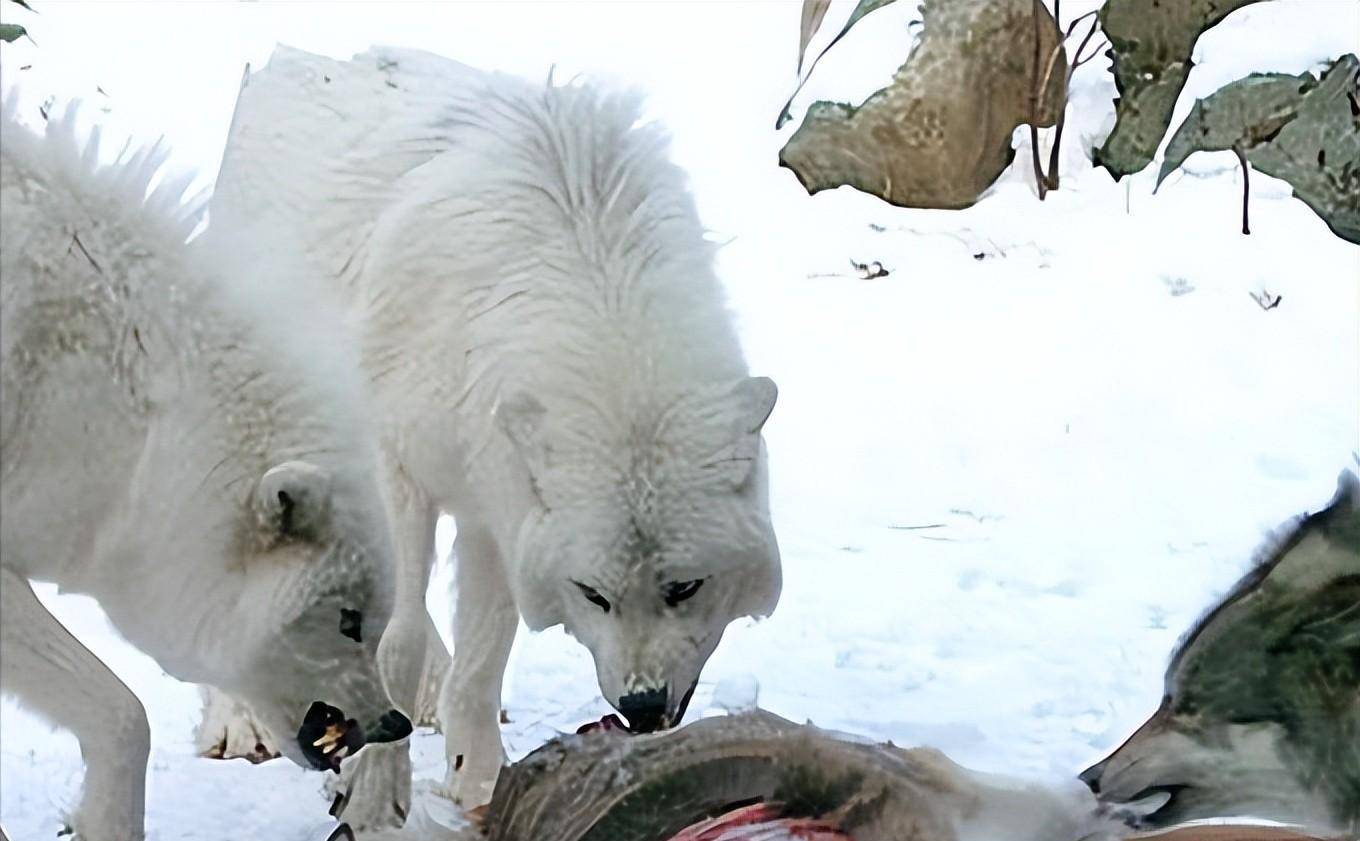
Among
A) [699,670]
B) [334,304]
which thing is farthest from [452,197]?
[699,670]

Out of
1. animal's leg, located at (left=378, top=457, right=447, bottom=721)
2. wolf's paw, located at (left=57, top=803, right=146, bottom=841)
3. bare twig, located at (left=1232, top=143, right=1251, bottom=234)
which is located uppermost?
bare twig, located at (left=1232, top=143, right=1251, bottom=234)

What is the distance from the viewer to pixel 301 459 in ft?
4.08

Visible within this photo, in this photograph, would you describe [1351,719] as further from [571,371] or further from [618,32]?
[618,32]

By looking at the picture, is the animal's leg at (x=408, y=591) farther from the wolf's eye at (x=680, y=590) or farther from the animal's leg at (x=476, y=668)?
the wolf's eye at (x=680, y=590)

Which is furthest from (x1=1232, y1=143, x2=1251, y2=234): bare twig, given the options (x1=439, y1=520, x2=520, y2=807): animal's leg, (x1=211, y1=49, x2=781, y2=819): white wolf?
(x1=439, y1=520, x2=520, y2=807): animal's leg

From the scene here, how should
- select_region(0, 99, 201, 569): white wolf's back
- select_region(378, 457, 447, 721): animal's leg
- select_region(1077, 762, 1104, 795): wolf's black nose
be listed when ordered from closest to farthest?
select_region(0, 99, 201, 569): white wolf's back < select_region(378, 457, 447, 721): animal's leg < select_region(1077, 762, 1104, 795): wolf's black nose

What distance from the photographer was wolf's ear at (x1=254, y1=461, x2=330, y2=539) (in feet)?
4.00

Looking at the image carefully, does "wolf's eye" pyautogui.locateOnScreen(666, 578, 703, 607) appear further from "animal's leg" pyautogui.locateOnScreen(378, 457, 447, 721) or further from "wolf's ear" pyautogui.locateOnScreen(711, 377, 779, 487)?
"animal's leg" pyautogui.locateOnScreen(378, 457, 447, 721)

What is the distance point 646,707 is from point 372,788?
284 mm

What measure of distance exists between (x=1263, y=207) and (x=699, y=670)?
74 cm

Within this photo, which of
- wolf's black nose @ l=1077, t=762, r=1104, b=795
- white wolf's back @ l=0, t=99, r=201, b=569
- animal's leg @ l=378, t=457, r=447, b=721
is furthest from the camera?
wolf's black nose @ l=1077, t=762, r=1104, b=795

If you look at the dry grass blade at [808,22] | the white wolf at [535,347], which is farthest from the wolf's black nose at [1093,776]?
the dry grass blade at [808,22]

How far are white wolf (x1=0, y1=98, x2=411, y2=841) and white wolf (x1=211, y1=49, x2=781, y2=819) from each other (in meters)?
0.07

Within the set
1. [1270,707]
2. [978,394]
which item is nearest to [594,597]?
[978,394]
